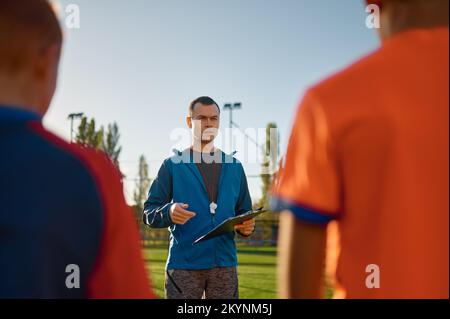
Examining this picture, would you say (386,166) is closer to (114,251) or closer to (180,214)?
(114,251)

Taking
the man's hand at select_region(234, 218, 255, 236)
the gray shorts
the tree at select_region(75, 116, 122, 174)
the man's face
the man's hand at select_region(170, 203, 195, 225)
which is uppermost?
the tree at select_region(75, 116, 122, 174)

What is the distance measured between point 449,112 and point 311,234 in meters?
0.40

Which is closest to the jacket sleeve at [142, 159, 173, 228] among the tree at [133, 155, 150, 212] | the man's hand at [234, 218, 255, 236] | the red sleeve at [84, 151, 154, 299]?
the man's hand at [234, 218, 255, 236]

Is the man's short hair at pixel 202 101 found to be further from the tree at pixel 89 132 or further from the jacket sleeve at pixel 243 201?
the tree at pixel 89 132

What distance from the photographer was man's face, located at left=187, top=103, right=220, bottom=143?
4.48m

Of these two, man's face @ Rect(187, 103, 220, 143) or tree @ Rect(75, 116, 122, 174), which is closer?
man's face @ Rect(187, 103, 220, 143)

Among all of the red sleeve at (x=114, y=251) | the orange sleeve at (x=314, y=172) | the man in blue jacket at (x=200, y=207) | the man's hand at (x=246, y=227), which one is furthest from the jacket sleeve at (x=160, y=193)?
the orange sleeve at (x=314, y=172)

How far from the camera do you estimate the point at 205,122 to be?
4504 mm

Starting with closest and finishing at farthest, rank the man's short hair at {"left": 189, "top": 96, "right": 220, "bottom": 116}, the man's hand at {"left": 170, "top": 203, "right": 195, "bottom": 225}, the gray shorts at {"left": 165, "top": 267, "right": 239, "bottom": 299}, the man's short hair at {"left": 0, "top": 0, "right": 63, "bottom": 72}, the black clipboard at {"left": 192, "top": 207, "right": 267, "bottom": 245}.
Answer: the man's short hair at {"left": 0, "top": 0, "right": 63, "bottom": 72} < the black clipboard at {"left": 192, "top": 207, "right": 267, "bottom": 245} < the man's hand at {"left": 170, "top": 203, "right": 195, "bottom": 225} < the gray shorts at {"left": 165, "top": 267, "right": 239, "bottom": 299} < the man's short hair at {"left": 189, "top": 96, "right": 220, "bottom": 116}

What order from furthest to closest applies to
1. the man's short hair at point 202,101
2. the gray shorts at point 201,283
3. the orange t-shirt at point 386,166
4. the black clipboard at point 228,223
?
the man's short hair at point 202,101, the gray shorts at point 201,283, the black clipboard at point 228,223, the orange t-shirt at point 386,166

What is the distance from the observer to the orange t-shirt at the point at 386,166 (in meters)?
1.17

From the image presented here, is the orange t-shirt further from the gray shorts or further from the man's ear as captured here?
the man's ear

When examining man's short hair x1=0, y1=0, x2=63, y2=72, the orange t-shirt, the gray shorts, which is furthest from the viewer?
the gray shorts

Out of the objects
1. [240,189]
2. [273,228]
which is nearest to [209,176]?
[240,189]
